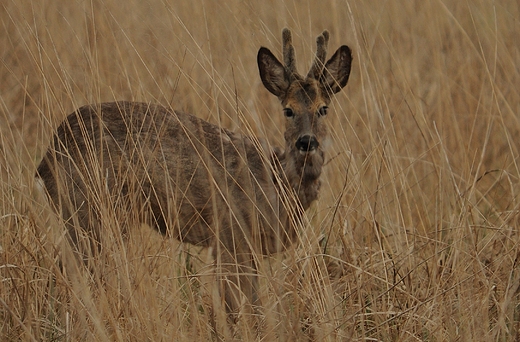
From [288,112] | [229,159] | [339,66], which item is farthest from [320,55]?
[229,159]

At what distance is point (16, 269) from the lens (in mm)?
3635

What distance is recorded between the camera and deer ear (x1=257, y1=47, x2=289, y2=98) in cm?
487

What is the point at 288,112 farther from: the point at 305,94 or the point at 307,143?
the point at 307,143

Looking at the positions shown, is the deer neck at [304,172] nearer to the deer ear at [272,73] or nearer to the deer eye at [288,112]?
the deer eye at [288,112]

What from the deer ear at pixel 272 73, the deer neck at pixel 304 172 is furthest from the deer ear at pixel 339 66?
the deer neck at pixel 304 172

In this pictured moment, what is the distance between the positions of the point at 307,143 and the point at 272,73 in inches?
22.7

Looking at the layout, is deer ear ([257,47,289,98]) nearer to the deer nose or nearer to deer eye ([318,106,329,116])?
deer eye ([318,106,329,116])

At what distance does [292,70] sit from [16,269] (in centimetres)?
194

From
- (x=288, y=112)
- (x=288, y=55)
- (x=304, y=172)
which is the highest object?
(x=288, y=55)

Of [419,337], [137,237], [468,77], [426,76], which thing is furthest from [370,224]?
[426,76]

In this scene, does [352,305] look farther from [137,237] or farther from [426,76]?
[426,76]

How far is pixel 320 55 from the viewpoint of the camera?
4.63 m

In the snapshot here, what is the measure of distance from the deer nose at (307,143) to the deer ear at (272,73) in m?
→ 0.46

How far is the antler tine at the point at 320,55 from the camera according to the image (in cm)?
454
